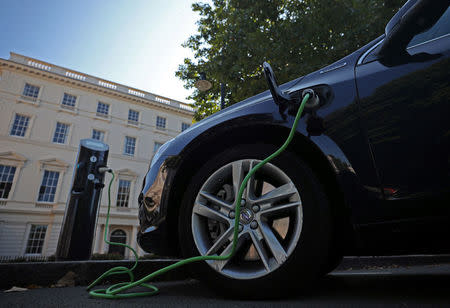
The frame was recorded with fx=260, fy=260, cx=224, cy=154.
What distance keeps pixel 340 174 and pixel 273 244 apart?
472 millimetres

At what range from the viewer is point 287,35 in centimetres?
686

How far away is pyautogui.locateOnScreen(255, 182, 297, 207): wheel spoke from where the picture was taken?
4.39 feet

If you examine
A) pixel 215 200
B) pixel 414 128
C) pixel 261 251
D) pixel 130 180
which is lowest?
pixel 261 251

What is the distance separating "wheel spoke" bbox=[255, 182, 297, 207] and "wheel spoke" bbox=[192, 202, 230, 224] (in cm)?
23

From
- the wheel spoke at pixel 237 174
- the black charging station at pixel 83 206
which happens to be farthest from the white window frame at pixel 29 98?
the wheel spoke at pixel 237 174

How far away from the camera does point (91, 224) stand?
385 centimetres

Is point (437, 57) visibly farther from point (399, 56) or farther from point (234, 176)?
point (234, 176)

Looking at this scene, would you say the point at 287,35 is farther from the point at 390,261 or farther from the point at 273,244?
the point at 273,244

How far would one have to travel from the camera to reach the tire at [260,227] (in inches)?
48.3

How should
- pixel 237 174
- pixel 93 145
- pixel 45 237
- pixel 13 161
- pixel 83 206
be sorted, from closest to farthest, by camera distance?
pixel 237 174
pixel 83 206
pixel 93 145
pixel 13 161
pixel 45 237

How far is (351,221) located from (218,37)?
760 centimetres

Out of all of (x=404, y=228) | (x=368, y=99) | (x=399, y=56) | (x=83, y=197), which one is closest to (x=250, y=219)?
(x=404, y=228)

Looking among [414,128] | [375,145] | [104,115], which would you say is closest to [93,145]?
[375,145]

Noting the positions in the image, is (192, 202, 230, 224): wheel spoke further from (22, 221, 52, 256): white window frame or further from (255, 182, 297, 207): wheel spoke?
(22, 221, 52, 256): white window frame
